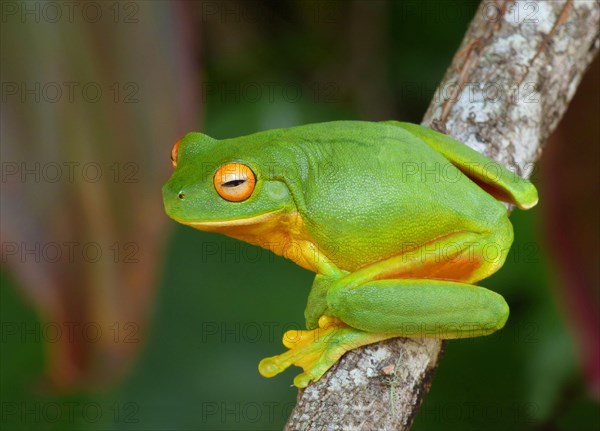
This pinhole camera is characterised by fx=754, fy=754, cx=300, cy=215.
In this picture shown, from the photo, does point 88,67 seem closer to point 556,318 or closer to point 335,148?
point 335,148

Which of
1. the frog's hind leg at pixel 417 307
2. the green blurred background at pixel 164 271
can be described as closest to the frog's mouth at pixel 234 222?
the frog's hind leg at pixel 417 307

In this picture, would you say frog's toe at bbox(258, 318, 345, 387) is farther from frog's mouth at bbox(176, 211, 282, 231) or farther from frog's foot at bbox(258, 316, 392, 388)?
frog's mouth at bbox(176, 211, 282, 231)

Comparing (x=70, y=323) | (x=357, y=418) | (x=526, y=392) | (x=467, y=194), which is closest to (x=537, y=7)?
(x=467, y=194)

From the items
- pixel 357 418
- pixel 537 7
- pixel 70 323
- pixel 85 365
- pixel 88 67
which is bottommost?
pixel 85 365

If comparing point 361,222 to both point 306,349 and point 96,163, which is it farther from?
point 96,163

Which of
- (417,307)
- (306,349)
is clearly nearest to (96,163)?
(306,349)

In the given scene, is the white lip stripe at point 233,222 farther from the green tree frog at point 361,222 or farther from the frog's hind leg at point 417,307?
the frog's hind leg at point 417,307
